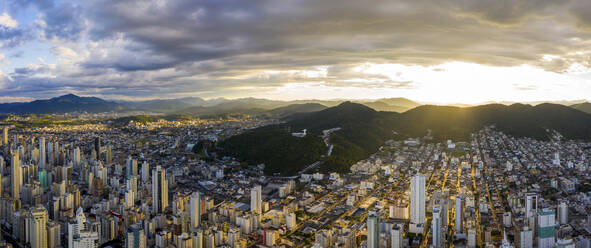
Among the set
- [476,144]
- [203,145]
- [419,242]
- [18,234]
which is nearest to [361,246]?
[419,242]

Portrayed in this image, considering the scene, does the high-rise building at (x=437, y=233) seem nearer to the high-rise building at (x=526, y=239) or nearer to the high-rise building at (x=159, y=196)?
the high-rise building at (x=526, y=239)

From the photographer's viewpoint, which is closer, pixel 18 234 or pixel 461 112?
pixel 18 234

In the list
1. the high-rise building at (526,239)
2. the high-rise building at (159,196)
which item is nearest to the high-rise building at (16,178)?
the high-rise building at (159,196)

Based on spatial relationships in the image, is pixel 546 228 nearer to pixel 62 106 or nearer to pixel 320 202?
pixel 320 202

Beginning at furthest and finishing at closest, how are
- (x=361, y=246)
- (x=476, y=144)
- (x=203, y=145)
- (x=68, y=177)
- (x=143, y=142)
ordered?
(x=143, y=142) → (x=203, y=145) → (x=476, y=144) → (x=68, y=177) → (x=361, y=246)

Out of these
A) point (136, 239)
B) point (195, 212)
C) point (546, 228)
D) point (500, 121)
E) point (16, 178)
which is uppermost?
point (500, 121)

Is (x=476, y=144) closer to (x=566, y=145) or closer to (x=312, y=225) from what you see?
(x=566, y=145)

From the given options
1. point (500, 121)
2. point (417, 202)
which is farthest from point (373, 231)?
point (500, 121)

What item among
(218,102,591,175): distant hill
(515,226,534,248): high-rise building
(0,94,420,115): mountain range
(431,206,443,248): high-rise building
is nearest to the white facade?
(515,226,534,248): high-rise building
